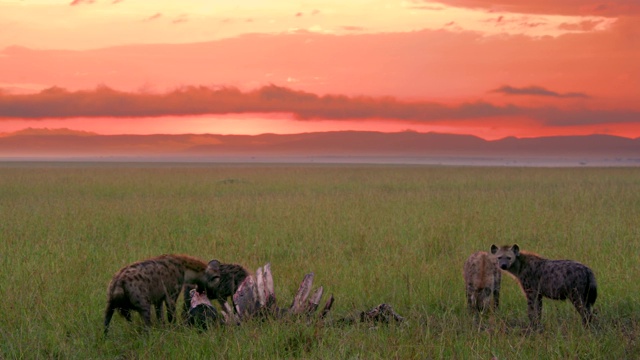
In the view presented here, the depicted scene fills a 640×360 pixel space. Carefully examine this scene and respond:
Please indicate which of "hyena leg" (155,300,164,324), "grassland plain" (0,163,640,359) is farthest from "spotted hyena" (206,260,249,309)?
"grassland plain" (0,163,640,359)

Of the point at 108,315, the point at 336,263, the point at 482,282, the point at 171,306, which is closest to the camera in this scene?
the point at 108,315

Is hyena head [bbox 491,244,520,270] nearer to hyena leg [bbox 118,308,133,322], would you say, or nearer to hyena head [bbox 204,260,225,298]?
hyena head [bbox 204,260,225,298]

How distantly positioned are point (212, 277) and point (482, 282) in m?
3.43

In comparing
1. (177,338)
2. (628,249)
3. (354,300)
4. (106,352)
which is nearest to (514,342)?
(354,300)

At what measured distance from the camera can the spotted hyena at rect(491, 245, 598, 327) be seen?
770cm

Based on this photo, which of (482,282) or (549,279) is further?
(482,282)

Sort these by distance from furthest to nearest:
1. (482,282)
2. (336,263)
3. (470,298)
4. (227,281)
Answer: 1. (336,263)
2. (470,298)
3. (482,282)
4. (227,281)

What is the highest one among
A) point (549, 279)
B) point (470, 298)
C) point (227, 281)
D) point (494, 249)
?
point (494, 249)

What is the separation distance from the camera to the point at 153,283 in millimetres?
7297

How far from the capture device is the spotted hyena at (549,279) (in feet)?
25.2

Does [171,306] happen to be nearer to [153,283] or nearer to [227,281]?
[153,283]

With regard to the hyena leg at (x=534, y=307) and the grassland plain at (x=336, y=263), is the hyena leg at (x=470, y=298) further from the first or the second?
the hyena leg at (x=534, y=307)

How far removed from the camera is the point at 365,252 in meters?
13.2

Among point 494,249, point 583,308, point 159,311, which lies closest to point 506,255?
point 494,249
